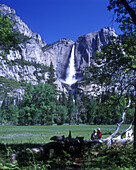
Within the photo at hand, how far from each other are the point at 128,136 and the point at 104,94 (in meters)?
5.30

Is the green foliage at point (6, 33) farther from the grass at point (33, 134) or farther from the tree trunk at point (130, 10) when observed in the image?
the tree trunk at point (130, 10)

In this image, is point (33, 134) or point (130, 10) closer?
point (130, 10)

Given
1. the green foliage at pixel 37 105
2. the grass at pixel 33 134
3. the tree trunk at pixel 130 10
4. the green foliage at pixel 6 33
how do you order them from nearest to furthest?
the tree trunk at pixel 130 10
the green foliage at pixel 6 33
the grass at pixel 33 134
the green foliage at pixel 37 105

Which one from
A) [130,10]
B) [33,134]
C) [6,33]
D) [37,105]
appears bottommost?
[33,134]

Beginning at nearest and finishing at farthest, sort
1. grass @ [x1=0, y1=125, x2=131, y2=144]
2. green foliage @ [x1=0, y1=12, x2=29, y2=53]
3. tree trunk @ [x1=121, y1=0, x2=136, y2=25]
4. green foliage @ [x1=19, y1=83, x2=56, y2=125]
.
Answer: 1. tree trunk @ [x1=121, y1=0, x2=136, y2=25]
2. green foliage @ [x1=0, y1=12, x2=29, y2=53]
3. grass @ [x1=0, y1=125, x2=131, y2=144]
4. green foliage @ [x1=19, y1=83, x2=56, y2=125]

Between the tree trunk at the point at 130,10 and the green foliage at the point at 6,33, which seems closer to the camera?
the tree trunk at the point at 130,10

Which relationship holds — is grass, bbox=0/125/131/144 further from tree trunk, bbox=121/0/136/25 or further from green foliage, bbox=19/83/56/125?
green foliage, bbox=19/83/56/125

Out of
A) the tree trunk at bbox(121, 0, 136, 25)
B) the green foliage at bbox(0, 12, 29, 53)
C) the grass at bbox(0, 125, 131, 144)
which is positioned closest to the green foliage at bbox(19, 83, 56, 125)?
the grass at bbox(0, 125, 131, 144)

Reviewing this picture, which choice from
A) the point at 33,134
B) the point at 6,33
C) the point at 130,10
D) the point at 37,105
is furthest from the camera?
the point at 37,105

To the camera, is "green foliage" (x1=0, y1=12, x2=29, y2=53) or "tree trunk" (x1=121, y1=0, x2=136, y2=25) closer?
"tree trunk" (x1=121, y1=0, x2=136, y2=25)

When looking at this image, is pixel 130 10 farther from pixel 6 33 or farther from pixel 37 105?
pixel 37 105

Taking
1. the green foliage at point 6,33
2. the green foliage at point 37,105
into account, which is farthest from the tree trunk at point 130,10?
the green foliage at point 37,105

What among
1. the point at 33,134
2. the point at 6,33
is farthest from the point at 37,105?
the point at 6,33

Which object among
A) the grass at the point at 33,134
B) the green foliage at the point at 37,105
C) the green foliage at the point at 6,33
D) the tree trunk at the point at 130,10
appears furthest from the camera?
the green foliage at the point at 37,105
